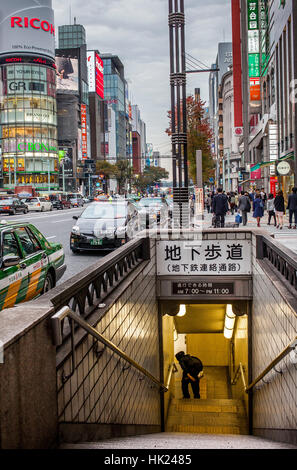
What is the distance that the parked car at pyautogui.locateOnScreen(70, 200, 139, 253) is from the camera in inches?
546

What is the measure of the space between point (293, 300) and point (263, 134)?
39.0m

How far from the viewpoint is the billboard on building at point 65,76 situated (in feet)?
324

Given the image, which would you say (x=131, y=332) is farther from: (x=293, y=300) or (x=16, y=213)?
(x=16, y=213)

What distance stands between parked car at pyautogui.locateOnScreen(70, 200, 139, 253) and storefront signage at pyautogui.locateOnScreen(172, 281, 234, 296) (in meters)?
3.11

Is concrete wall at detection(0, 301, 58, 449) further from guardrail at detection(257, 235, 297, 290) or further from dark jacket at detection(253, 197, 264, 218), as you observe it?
dark jacket at detection(253, 197, 264, 218)

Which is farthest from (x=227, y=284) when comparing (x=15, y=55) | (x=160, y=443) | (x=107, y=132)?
(x=107, y=132)

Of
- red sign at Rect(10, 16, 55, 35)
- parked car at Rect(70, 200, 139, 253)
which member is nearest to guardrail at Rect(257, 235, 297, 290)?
parked car at Rect(70, 200, 139, 253)

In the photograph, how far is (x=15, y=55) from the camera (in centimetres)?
8325

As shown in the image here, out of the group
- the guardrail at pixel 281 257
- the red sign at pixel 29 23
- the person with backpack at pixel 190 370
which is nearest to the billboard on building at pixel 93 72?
the red sign at pixel 29 23

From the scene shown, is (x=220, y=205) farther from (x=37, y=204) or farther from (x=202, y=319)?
(x=37, y=204)

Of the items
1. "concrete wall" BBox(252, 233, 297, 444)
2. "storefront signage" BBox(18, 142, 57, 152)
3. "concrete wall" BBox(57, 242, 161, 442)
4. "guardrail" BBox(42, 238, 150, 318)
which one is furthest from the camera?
"storefront signage" BBox(18, 142, 57, 152)

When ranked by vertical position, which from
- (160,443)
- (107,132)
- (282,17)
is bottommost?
(160,443)

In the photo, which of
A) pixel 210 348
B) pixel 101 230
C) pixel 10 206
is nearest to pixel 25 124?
pixel 10 206

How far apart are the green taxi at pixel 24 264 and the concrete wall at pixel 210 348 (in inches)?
508
